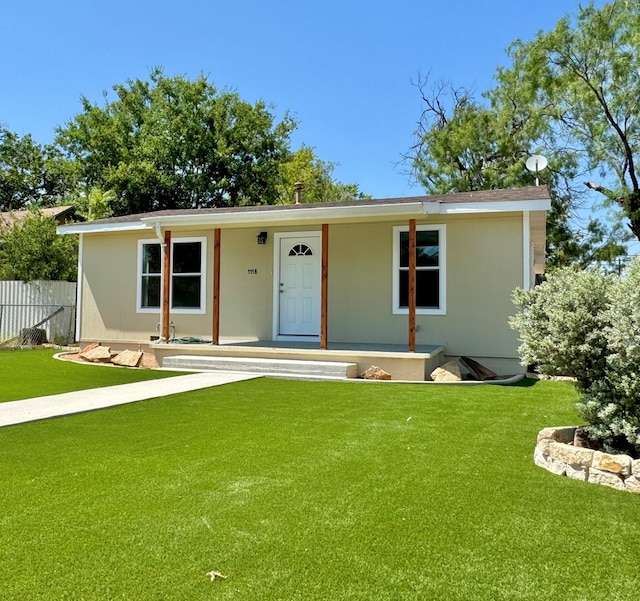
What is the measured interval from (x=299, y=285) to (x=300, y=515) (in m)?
7.56

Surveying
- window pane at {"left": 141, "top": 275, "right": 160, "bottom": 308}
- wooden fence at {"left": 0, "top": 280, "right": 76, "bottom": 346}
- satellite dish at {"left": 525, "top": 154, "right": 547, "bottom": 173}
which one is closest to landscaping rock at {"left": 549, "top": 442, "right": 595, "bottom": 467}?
satellite dish at {"left": 525, "top": 154, "right": 547, "bottom": 173}

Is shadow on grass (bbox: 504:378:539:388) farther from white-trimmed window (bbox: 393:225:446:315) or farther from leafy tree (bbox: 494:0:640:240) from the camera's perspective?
leafy tree (bbox: 494:0:640:240)

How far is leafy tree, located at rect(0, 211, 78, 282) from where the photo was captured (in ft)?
45.6

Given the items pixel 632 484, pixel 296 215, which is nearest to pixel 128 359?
pixel 296 215

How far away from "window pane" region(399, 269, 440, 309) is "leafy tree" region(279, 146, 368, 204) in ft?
61.8

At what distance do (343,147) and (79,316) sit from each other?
2159 centimetres

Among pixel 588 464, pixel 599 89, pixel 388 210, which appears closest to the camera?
pixel 588 464

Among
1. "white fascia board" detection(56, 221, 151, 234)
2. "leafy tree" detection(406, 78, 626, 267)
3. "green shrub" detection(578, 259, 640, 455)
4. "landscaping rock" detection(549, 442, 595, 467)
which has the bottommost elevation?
"landscaping rock" detection(549, 442, 595, 467)

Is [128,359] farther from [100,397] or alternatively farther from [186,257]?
[100,397]

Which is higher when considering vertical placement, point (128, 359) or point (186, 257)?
point (186, 257)

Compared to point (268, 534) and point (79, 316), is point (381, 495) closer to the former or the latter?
point (268, 534)

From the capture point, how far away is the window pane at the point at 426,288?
29.7 ft

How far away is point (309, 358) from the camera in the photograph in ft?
26.7

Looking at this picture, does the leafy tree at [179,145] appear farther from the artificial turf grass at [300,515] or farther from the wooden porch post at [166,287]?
the artificial turf grass at [300,515]
